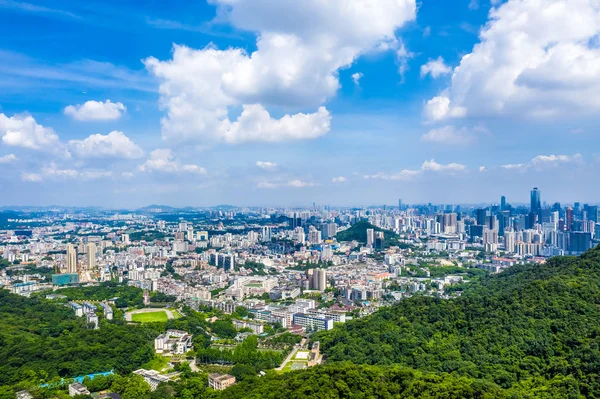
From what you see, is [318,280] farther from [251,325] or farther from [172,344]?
[172,344]

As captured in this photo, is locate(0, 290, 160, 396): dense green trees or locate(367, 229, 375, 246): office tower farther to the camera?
locate(367, 229, 375, 246): office tower

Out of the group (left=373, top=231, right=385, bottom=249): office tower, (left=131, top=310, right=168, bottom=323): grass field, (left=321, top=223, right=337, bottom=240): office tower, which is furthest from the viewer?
(left=321, top=223, right=337, bottom=240): office tower

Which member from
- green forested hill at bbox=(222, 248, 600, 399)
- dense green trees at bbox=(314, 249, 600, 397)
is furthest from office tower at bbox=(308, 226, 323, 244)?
dense green trees at bbox=(314, 249, 600, 397)

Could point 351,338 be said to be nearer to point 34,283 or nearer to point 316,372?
point 316,372

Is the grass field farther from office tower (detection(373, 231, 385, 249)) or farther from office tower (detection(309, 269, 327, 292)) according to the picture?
office tower (detection(373, 231, 385, 249))

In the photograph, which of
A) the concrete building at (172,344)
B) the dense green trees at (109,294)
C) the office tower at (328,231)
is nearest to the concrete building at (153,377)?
the concrete building at (172,344)

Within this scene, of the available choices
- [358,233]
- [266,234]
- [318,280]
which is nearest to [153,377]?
[318,280]

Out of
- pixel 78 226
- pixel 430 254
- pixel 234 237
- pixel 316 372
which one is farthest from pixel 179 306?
pixel 78 226
